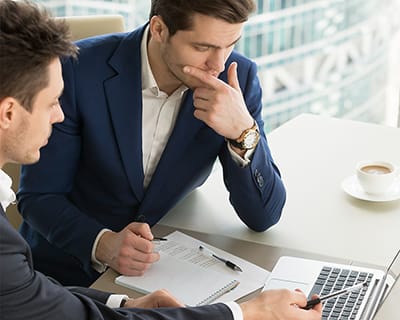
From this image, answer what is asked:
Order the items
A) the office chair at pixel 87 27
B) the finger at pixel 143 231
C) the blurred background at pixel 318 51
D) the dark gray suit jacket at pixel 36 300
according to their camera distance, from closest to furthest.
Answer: the dark gray suit jacket at pixel 36 300 < the finger at pixel 143 231 < the office chair at pixel 87 27 < the blurred background at pixel 318 51

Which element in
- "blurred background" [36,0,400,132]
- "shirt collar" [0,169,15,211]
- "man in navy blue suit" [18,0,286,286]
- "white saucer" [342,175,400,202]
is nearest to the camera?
"shirt collar" [0,169,15,211]

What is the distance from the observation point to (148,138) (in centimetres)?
184

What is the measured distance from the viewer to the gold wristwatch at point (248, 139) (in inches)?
67.5

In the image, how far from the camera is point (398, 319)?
1353 millimetres

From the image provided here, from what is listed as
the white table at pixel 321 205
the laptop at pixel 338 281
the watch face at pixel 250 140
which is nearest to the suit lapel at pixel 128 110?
the white table at pixel 321 205

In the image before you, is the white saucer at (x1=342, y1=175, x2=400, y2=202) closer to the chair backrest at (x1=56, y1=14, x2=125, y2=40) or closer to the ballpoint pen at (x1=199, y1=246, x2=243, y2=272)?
the ballpoint pen at (x1=199, y1=246, x2=243, y2=272)

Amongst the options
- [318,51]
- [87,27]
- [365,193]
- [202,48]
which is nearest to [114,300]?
[202,48]

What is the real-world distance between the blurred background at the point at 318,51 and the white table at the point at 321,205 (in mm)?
14498

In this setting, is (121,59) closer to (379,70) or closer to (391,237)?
(391,237)

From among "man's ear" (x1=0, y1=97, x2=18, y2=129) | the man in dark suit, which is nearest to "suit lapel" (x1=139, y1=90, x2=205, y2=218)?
the man in dark suit

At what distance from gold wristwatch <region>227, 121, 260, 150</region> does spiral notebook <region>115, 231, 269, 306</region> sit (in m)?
0.24

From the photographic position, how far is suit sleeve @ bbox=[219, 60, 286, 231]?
171 centimetres

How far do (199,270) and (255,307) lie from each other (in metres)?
0.22

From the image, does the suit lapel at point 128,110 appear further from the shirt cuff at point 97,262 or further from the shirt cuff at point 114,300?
the shirt cuff at point 114,300
